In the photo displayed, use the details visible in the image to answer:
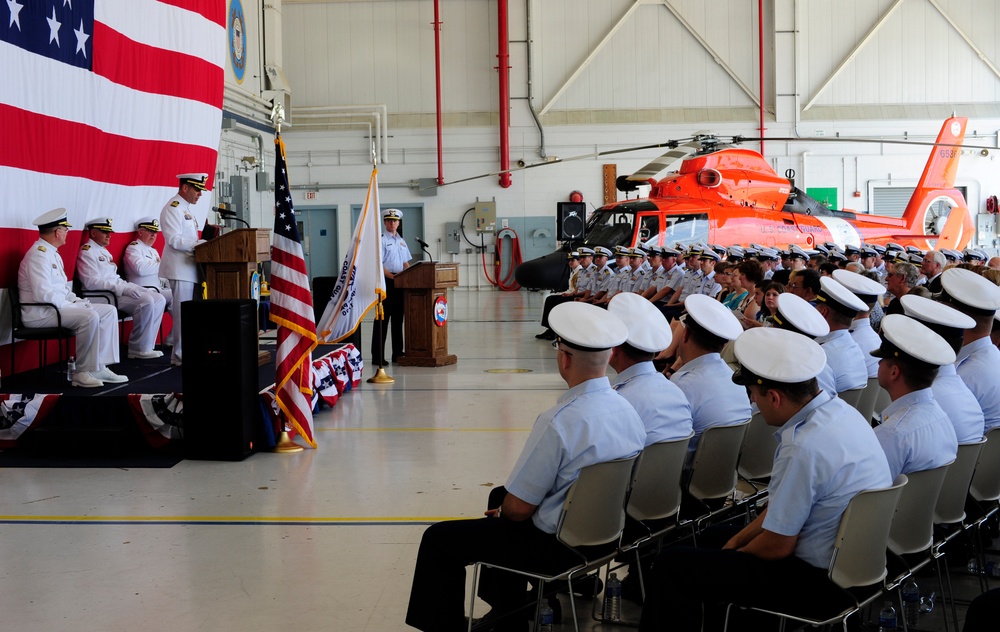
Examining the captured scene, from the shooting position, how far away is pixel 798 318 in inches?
137

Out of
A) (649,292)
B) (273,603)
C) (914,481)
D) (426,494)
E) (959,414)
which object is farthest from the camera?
(649,292)

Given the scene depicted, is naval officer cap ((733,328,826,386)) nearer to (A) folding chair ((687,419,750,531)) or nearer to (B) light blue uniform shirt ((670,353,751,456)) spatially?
(A) folding chair ((687,419,750,531))

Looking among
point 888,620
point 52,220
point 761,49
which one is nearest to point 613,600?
point 888,620

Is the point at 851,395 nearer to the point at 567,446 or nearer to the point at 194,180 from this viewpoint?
the point at 567,446

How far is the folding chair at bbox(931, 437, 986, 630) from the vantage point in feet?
9.63

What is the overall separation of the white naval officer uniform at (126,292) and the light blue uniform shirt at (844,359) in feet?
17.7

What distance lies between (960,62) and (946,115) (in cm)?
120

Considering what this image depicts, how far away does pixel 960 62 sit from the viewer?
67.3 feet

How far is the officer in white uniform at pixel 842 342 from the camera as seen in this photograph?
162 inches

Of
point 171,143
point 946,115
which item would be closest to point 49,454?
point 171,143

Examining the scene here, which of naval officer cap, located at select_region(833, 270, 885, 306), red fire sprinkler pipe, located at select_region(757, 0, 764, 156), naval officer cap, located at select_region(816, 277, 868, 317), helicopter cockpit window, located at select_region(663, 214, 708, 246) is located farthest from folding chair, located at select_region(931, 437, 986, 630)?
red fire sprinkler pipe, located at select_region(757, 0, 764, 156)

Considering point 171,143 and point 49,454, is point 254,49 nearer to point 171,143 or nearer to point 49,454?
point 171,143

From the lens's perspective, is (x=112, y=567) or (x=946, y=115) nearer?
(x=112, y=567)

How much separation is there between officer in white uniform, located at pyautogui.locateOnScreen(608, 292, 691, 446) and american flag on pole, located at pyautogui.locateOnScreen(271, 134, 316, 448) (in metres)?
2.89
